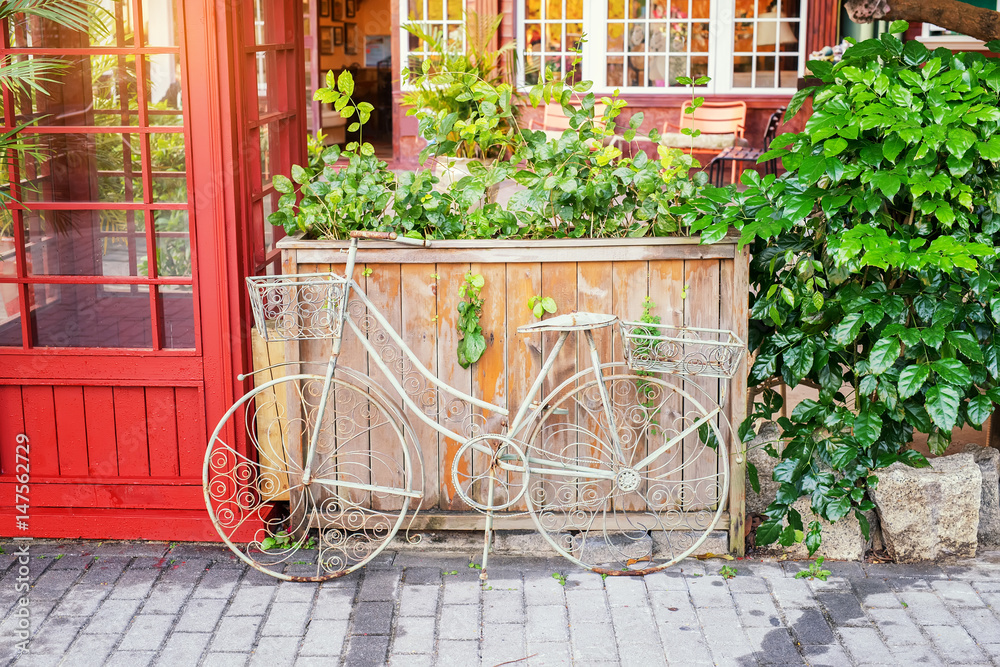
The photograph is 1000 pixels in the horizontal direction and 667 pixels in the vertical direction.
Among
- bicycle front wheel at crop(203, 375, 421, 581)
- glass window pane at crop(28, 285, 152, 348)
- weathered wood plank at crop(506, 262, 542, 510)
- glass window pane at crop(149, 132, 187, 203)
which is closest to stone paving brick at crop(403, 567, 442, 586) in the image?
bicycle front wheel at crop(203, 375, 421, 581)

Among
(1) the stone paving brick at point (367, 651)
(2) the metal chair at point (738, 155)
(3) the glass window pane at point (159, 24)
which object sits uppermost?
(3) the glass window pane at point (159, 24)

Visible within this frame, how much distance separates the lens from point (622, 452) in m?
3.63

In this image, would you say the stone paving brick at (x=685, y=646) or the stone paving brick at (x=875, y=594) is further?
the stone paving brick at (x=875, y=594)

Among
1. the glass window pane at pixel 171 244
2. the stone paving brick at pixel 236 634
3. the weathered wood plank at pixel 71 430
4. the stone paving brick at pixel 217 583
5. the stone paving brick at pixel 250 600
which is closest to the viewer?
the stone paving brick at pixel 236 634

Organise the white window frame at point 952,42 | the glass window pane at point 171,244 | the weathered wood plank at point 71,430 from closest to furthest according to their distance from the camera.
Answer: the glass window pane at point 171,244 < the weathered wood plank at point 71,430 < the white window frame at point 952,42

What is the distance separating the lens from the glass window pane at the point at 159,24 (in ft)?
11.6

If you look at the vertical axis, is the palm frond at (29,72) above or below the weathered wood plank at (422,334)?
above

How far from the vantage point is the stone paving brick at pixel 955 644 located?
3.09 m

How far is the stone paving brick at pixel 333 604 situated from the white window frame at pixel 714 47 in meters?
7.78

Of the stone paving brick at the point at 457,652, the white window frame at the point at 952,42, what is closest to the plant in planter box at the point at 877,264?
the stone paving brick at the point at 457,652

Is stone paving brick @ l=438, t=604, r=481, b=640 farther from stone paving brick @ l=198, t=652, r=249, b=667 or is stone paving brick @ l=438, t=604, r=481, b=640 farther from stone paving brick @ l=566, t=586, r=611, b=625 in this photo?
stone paving brick @ l=198, t=652, r=249, b=667

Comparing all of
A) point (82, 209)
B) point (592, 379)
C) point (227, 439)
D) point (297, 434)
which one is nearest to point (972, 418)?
point (592, 379)

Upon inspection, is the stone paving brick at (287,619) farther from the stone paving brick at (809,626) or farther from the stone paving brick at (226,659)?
the stone paving brick at (809,626)

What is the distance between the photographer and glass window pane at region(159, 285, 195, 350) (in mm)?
3736
